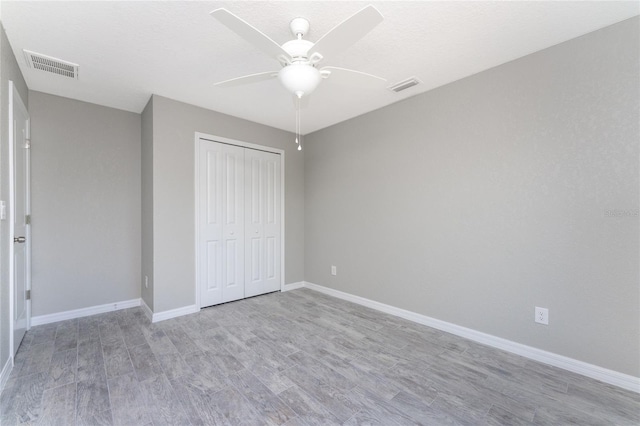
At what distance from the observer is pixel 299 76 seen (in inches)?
65.5

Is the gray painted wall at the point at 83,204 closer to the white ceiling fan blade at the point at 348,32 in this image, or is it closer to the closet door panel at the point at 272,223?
the closet door panel at the point at 272,223

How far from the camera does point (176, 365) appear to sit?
218 cm

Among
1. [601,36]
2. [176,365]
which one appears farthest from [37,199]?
[601,36]

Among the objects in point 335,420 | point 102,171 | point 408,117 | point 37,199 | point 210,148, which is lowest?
point 335,420

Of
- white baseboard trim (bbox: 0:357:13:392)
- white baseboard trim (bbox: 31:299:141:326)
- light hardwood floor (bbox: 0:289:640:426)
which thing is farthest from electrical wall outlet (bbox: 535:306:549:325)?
white baseboard trim (bbox: 31:299:141:326)

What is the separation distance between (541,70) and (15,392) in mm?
4519

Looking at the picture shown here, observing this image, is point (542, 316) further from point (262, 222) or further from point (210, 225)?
point (210, 225)

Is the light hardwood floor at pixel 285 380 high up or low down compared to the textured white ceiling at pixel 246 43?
down

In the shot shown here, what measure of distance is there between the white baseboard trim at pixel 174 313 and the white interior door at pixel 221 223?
0.44ft

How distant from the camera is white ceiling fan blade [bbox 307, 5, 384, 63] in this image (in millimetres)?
1301

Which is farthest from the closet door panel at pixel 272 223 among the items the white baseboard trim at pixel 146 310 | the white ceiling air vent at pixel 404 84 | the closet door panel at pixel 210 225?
the white ceiling air vent at pixel 404 84

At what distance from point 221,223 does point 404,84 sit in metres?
2.75

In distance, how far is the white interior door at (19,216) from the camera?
7.02ft

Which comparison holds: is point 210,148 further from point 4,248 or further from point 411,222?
point 411,222
